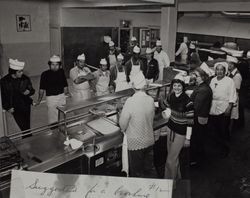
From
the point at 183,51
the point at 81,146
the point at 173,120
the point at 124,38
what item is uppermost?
the point at 124,38

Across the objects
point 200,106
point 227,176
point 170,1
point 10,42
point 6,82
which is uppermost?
point 170,1

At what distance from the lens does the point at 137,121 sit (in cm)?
273

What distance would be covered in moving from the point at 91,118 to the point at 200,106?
135cm

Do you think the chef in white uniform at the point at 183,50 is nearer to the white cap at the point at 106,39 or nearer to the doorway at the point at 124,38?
Result: the doorway at the point at 124,38

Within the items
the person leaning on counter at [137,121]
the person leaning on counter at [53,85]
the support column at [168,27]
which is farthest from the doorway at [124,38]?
the person leaning on counter at [137,121]

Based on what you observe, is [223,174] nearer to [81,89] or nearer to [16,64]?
[81,89]

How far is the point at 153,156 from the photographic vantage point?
3.83 metres

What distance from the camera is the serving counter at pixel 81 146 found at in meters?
2.38

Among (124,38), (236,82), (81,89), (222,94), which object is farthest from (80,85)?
(124,38)

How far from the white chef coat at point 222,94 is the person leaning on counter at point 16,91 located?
8.81 ft

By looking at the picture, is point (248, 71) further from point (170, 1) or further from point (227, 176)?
point (227, 176)

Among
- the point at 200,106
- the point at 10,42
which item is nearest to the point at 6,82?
the point at 200,106

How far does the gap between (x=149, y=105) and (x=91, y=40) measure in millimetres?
6932

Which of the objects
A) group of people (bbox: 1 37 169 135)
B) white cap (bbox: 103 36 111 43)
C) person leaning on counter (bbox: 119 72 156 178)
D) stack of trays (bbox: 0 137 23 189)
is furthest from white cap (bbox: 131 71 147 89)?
white cap (bbox: 103 36 111 43)
